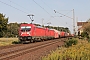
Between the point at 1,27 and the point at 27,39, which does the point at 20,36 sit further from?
the point at 1,27

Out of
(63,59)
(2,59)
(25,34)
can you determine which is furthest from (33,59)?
(25,34)

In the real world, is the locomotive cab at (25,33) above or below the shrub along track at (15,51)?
above

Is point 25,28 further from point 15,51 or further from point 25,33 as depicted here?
point 15,51

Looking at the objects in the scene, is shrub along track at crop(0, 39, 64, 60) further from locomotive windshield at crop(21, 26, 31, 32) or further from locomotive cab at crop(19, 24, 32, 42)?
locomotive windshield at crop(21, 26, 31, 32)

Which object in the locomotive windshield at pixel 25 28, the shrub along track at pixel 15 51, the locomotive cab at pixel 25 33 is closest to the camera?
the shrub along track at pixel 15 51

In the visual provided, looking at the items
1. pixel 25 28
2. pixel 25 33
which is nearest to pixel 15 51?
pixel 25 33

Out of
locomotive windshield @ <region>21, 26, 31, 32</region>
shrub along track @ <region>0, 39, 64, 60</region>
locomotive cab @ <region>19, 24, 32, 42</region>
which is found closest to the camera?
shrub along track @ <region>0, 39, 64, 60</region>

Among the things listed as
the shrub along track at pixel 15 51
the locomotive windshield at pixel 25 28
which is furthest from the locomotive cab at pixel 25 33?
the shrub along track at pixel 15 51

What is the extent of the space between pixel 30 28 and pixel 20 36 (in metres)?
2.21

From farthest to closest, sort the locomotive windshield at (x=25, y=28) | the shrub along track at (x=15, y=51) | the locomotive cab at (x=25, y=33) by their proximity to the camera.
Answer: the locomotive windshield at (x=25, y=28) < the locomotive cab at (x=25, y=33) < the shrub along track at (x=15, y=51)

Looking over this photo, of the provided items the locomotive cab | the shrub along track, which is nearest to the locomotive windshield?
the locomotive cab

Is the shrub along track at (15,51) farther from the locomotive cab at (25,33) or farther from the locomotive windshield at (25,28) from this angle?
the locomotive windshield at (25,28)

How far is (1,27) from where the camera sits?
84.2 m

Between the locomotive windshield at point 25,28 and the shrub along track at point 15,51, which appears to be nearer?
the shrub along track at point 15,51
